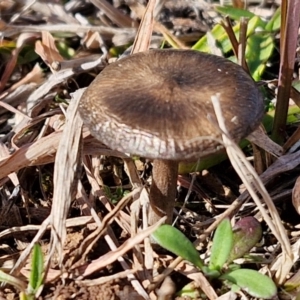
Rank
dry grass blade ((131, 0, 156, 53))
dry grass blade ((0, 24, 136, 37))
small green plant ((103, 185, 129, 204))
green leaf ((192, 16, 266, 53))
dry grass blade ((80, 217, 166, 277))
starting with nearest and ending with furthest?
dry grass blade ((80, 217, 166, 277)) → small green plant ((103, 185, 129, 204)) → dry grass blade ((131, 0, 156, 53)) → green leaf ((192, 16, 266, 53)) → dry grass blade ((0, 24, 136, 37))

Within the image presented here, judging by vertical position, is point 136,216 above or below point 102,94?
below

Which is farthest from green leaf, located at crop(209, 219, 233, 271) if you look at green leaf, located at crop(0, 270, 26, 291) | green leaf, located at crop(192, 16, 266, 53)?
green leaf, located at crop(192, 16, 266, 53)

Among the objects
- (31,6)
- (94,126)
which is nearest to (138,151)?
(94,126)

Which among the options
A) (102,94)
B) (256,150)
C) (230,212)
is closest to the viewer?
(102,94)

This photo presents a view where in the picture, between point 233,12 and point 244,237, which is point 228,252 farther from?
point 233,12

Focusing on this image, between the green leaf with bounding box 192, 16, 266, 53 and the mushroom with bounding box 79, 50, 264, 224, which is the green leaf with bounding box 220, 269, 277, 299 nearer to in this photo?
the mushroom with bounding box 79, 50, 264, 224

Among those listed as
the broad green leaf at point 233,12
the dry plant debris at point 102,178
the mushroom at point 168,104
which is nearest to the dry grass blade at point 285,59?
the dry plant debris at point 102,178

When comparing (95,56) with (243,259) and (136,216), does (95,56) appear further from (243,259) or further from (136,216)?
(243,259)
